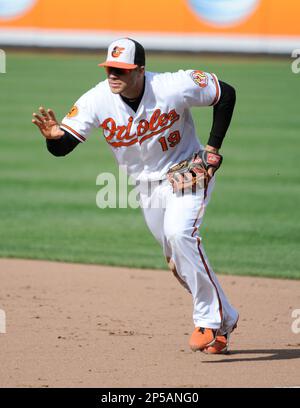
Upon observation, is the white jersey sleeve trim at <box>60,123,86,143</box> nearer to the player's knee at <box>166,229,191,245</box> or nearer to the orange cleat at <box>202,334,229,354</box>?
the player's knee at <box>166,229,191,245</box>

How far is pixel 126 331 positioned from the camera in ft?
21.1

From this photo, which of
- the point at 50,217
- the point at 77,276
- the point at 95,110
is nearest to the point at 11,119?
the point at 50,217

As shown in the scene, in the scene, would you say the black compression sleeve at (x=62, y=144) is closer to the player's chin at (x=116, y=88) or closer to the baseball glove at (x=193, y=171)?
the player's chin at (x=116, y=88)

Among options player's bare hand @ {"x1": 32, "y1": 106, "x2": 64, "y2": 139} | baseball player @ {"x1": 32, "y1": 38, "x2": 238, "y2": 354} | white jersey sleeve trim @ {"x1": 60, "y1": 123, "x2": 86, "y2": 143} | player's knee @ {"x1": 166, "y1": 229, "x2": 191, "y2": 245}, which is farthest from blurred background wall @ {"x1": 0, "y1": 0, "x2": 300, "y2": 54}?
player's knee @ {"x1": 166, "y1": 229, "x2": 191, "y2": 245}

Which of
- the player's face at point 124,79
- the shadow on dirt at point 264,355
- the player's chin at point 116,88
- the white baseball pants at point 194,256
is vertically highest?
the player's face at point 124,79

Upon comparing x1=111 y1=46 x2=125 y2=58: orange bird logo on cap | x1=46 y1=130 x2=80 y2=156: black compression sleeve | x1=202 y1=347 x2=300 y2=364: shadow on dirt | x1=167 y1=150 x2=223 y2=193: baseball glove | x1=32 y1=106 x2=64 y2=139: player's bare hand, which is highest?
x1=111 y1=46 x2=125 y2=58: orange bird logo on cap

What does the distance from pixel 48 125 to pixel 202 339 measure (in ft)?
5.44

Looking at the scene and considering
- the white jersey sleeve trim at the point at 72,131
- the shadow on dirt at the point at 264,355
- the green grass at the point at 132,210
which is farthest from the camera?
the green grass at the point at 132,210

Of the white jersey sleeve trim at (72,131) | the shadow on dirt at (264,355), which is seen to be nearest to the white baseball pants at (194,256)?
the shadow on dirt at (264,355)

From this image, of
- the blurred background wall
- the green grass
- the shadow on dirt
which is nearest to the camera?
the shadow on dirt

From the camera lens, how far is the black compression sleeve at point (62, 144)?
5844 millimetres

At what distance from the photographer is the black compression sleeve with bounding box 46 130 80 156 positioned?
5844 mm
